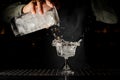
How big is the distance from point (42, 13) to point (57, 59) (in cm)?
222

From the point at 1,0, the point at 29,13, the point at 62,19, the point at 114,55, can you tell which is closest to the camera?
the point at 29,13

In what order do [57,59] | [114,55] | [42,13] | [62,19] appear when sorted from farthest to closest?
[114,55]
[57,59]
[62,19]
[42,13]

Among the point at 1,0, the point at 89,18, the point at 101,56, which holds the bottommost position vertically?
the point at 101,56

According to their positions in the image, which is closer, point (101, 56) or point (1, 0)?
point (1, 0)

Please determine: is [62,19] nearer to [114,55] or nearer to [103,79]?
[114,55]

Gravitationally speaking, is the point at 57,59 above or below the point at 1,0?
below

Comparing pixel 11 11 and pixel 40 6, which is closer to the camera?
pixel 40 6

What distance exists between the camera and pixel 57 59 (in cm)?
364

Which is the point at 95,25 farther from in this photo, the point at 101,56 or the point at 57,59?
the point at 57,59

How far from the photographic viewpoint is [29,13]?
159 centimetres

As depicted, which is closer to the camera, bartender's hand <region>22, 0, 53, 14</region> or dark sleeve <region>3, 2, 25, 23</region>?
bartender's hand <region>22, 0, 53, 14</region>

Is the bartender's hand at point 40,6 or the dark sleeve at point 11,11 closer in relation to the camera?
the bartender's hand at point 40,6

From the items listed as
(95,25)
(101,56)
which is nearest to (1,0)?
(95,25)

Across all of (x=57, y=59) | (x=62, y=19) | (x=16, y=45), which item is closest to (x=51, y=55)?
(x=57, y=59)
